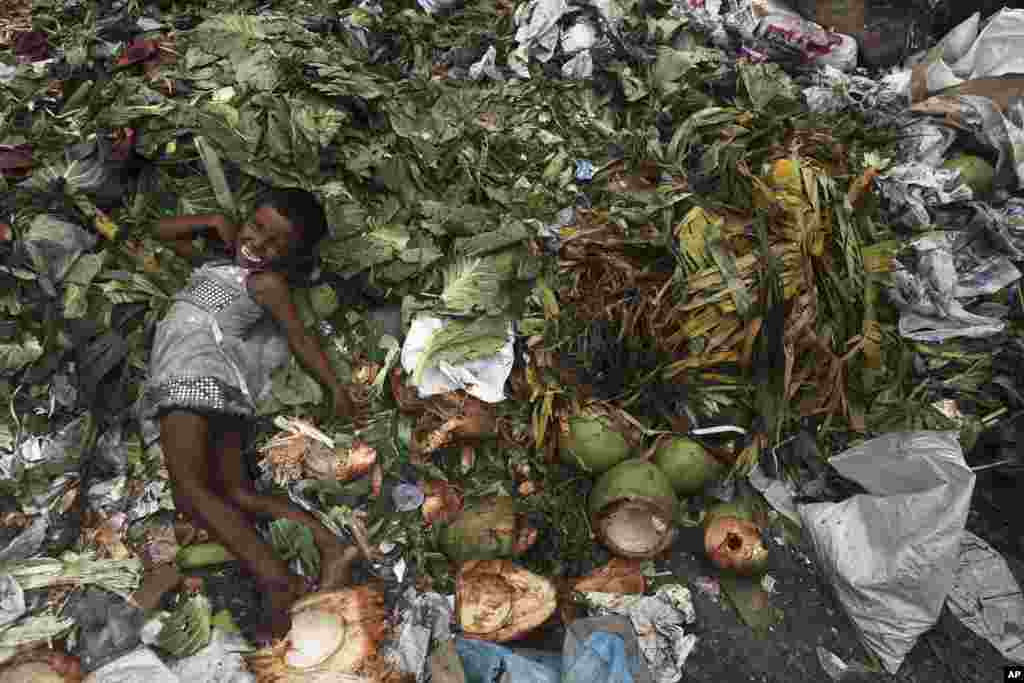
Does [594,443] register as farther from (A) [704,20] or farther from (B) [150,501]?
(A) [704,20]

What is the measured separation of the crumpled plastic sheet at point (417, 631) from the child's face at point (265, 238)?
5.31 ft

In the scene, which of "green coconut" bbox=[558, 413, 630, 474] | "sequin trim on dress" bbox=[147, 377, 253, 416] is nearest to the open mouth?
"sequin trim on dress" bbox=[147, 377, 253, 416]

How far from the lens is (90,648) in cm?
245

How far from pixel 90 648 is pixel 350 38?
3.32 m

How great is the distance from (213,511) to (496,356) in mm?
1331

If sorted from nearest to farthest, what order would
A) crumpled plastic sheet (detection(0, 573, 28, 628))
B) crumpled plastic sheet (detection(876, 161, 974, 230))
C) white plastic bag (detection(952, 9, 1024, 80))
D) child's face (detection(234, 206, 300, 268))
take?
crumpled plastic sheet (detection(0, 573, 28, 628)), child's face (detection(234, 206, 300, 268)), crumpled plastic sheet (detection(876, 161, 974, 230)), white plastic bag (detection(952, 9, 1024, 80))

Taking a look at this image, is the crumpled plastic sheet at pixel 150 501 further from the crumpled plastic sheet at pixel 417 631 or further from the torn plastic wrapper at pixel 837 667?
the torn plastic wrapper at pixel 837 667

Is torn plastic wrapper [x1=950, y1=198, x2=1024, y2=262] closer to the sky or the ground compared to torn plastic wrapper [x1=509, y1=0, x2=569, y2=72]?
closer to the ground

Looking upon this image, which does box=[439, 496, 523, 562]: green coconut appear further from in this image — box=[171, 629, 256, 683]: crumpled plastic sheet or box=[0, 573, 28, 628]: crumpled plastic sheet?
box=[0, 573, 28, 628]: crumpled plastic sheet

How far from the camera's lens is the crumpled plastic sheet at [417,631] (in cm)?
240

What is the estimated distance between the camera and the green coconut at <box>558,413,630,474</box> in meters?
2.72

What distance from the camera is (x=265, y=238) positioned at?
9.50 ft

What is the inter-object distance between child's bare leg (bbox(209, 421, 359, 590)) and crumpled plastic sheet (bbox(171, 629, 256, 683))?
1.24ft

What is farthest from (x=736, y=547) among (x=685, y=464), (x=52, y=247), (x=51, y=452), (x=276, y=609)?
(x=52, y=247)
